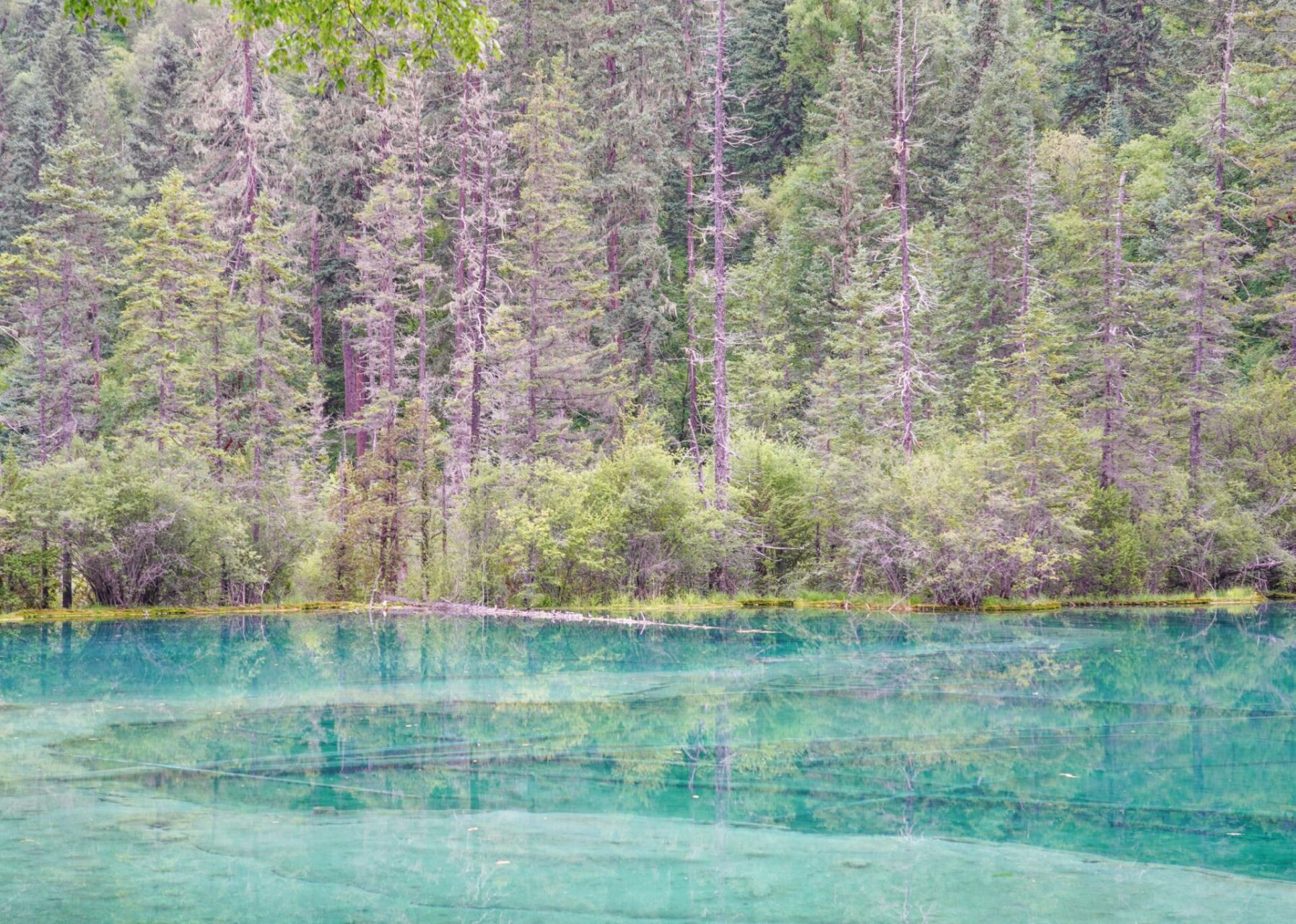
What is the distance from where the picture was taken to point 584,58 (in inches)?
1802

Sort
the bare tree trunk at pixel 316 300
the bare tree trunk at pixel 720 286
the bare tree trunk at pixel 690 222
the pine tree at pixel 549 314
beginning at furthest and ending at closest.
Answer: the bare tree trunk at pixel 316 300
the bare tree trunk at pixel 690 222
the pine tree at pixel 549 314
the bare tree trunk at pixel 720 286

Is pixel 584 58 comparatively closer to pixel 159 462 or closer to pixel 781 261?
pixel 781 261

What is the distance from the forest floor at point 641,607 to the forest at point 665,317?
0.53 metres

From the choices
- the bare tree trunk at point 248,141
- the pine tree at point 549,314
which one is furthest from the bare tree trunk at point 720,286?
the bare tree trunk at point 248,141

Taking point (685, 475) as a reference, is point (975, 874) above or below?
below

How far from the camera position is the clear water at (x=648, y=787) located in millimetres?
6562

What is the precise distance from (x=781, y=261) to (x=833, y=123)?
643cm

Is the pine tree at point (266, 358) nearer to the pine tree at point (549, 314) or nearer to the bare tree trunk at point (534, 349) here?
the pine tree at point (549, 314)

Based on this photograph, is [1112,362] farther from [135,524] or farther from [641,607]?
[135,524]

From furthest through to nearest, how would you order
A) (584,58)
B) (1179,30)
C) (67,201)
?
(1179,30) < (584,58) < (67,201)

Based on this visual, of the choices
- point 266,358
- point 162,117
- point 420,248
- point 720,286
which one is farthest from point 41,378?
point 162,117

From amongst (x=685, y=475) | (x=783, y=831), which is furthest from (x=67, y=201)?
(x=783, y=831)

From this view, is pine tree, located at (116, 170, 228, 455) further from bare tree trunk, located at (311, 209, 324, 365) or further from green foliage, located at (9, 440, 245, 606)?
bare tree trunk, located at (311, 209, 324, 365)

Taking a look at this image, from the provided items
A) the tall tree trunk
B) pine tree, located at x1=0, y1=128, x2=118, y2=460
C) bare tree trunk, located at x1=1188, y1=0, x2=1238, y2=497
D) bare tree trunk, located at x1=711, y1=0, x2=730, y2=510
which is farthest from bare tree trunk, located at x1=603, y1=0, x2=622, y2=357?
bare tree trunk, located at x1=1188, y1=0, x2=1238, y2=497
